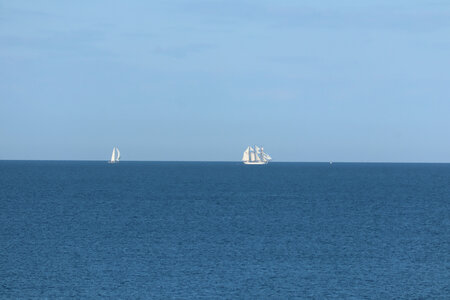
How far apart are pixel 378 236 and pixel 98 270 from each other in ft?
106

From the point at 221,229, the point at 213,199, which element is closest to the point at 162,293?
the point at 221,229

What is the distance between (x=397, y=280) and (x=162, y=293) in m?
16.7

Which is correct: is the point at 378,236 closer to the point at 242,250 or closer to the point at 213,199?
the point at 242,250

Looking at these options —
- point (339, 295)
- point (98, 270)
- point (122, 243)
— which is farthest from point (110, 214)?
point (339, 295)

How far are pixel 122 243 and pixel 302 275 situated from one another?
2129cm

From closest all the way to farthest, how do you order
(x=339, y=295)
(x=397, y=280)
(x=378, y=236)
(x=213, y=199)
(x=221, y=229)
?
(x=339, y=295), (x=397, y=280), (x=378, y=236), (x=221, y=229), (x=213, y=199)

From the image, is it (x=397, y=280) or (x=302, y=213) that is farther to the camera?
(x=302, y=213)

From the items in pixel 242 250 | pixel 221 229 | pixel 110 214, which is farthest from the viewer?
pixel 110 214

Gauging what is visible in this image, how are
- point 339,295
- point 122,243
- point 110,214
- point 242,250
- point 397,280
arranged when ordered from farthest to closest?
point 110,214 < point 122,243 < point 242,250 < point 397,280 < point 339,295

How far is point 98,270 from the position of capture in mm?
50438

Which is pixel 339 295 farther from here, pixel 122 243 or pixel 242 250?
pixel 122 243

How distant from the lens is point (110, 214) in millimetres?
93062

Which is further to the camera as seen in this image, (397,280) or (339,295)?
(397,280)

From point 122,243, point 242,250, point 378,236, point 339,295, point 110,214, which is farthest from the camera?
point 110,214
